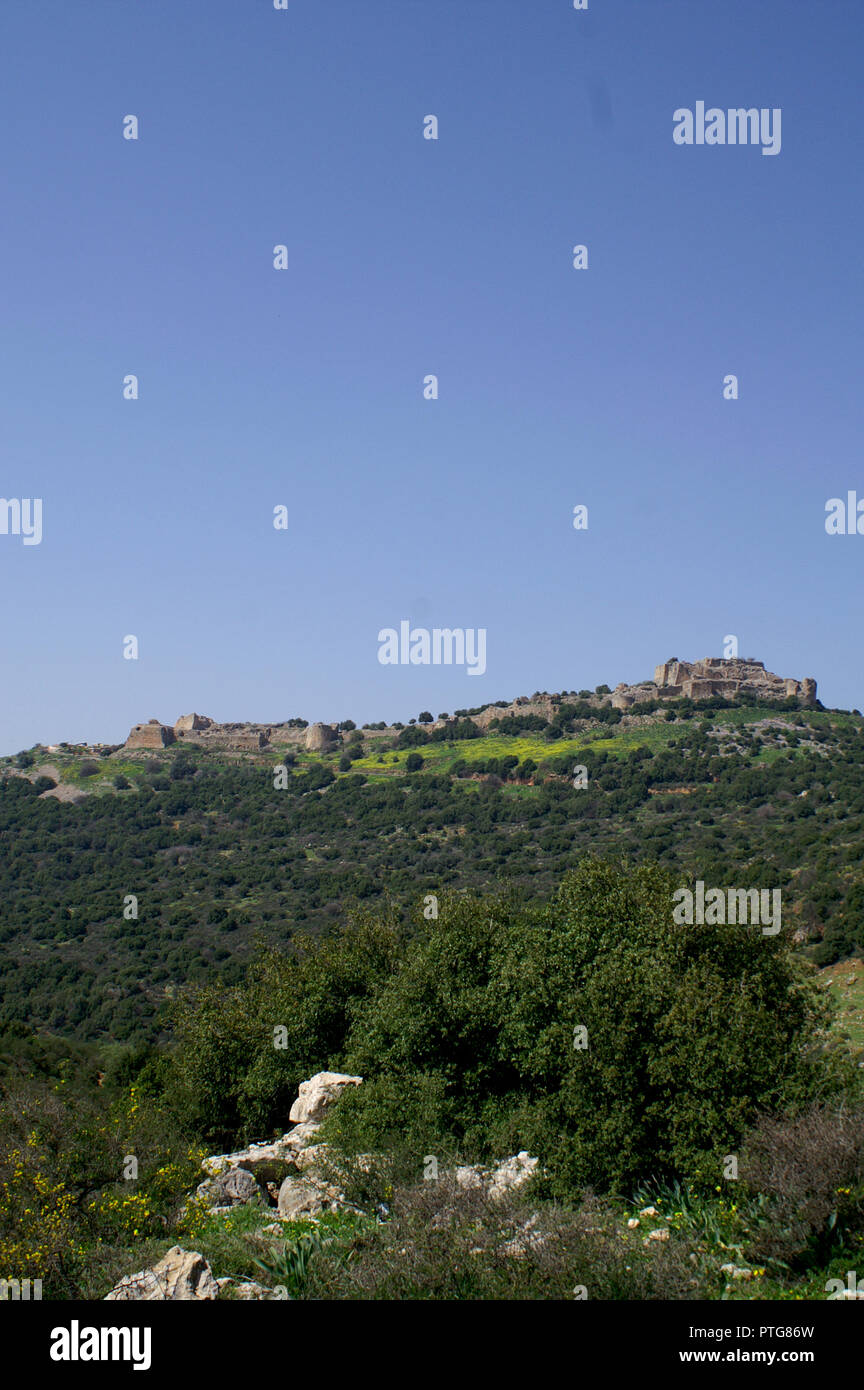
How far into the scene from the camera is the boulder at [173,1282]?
406 inches

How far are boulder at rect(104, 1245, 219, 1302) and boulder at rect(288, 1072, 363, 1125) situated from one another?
14.3 meters

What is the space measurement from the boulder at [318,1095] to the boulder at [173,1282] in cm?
1431

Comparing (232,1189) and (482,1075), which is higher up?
(482,1075)

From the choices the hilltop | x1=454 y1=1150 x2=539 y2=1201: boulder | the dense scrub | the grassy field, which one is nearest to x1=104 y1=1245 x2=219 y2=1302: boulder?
x1=454 y1=1150 x2=539 y2=1201: boulder

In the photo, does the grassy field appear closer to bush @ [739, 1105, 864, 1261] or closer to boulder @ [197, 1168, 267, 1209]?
bush @ [739, 1105, 864, 1261]

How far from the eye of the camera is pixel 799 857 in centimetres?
5781

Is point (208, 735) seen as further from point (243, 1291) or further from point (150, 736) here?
point (243, 1291)

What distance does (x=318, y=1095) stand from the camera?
25.6 metres

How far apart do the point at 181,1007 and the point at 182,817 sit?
70.6 m

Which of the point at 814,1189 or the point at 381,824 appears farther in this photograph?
the point at 381,824

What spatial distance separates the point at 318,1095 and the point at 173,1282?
15.5 m

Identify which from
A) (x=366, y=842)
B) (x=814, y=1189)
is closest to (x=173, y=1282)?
(x=814, y=1189)
